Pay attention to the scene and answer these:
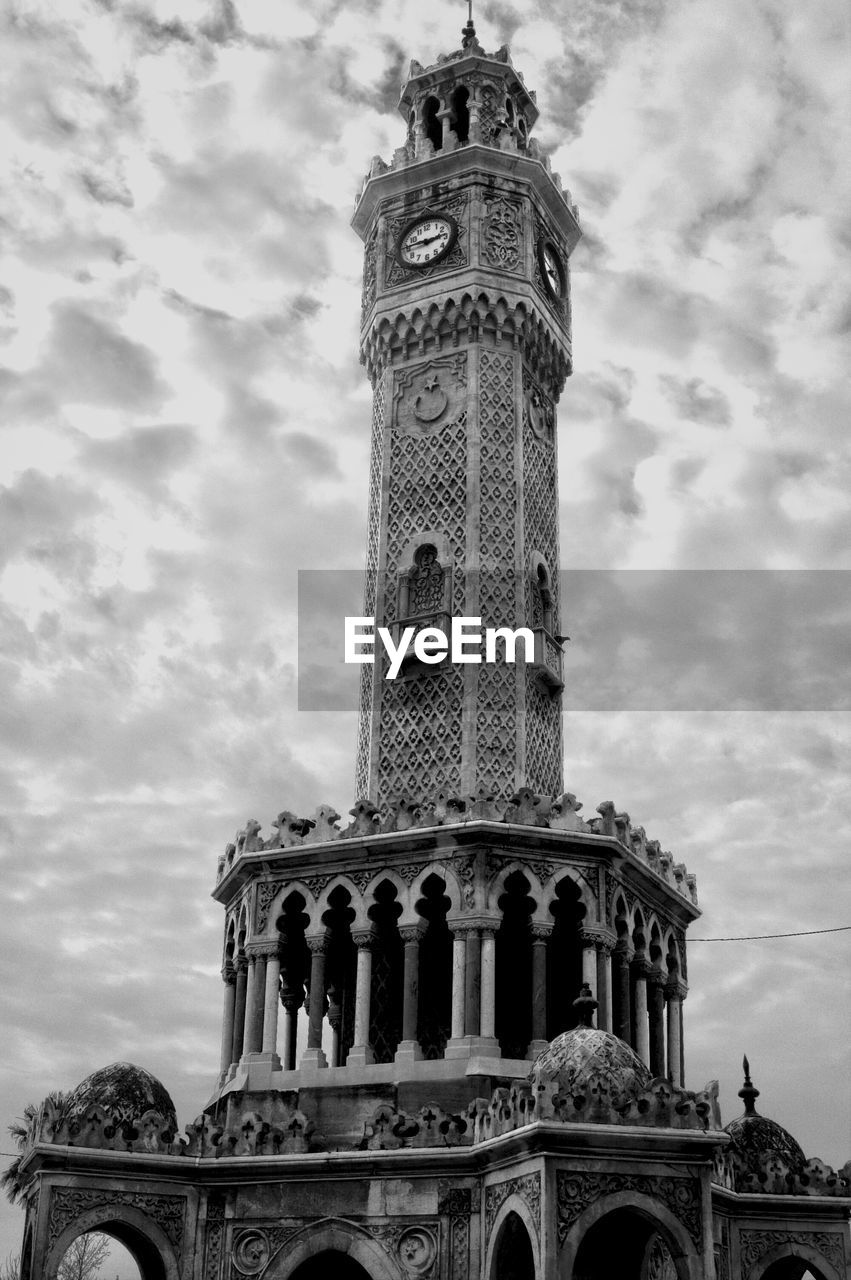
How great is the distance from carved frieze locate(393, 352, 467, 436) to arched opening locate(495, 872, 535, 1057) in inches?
449

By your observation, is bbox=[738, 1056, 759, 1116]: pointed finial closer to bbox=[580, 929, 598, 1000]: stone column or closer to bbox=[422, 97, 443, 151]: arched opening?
bbox=[580, 929, 598, 1000]: stone column

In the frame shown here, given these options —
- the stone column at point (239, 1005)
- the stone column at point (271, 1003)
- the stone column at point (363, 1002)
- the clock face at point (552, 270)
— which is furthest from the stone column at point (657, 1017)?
the clock face at point (552, 270)

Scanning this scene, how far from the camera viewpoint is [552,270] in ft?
124

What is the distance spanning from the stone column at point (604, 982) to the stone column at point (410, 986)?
3.27 meters

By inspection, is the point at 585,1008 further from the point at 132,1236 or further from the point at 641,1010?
the point at 132,1236

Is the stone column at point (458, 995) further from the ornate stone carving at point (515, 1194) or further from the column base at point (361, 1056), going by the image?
the ornate stone carving at point (515, 1194)

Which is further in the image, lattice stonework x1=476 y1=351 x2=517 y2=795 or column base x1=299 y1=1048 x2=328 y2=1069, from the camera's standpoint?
lattice stonework x1=476 y1=351 x2=517 y2=795

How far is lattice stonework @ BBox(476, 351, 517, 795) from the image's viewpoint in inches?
1242

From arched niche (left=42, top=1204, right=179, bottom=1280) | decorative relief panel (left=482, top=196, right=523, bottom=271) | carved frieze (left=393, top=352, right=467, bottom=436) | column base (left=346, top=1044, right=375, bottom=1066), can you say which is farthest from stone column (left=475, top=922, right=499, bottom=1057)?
decorative relief panel (left=482, top=196, right=523, bottom=271)

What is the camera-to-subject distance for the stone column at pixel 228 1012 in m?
30.5

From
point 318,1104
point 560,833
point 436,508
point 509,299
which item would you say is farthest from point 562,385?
point 318,1104

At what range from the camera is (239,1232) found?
25.6m

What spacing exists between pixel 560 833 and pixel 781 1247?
8.36m
